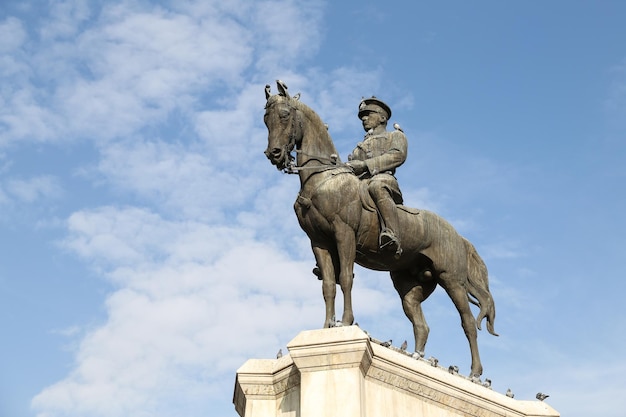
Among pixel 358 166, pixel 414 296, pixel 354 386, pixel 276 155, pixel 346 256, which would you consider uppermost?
pixel 358 166

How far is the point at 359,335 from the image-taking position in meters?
12.0

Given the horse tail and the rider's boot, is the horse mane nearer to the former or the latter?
the rider's boot

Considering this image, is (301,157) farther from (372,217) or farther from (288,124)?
(372,217)

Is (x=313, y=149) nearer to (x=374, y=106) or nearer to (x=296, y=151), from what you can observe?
(x=296, y=151)

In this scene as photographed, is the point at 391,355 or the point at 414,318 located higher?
the point at 414,318

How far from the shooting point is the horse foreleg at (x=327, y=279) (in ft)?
43.1

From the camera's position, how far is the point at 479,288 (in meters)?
15.5

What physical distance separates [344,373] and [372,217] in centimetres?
277

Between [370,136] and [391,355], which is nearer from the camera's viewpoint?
[391,355]

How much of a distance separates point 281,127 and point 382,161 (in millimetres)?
1806

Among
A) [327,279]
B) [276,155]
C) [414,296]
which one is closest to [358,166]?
[276,155]

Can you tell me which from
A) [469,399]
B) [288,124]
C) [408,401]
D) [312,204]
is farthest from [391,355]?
[288,124]

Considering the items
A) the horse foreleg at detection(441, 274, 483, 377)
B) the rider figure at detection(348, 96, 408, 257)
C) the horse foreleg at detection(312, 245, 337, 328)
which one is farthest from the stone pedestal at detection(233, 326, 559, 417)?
the rider figure at detection(348, 96, 408, 257)

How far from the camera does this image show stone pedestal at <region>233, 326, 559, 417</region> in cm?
1183
